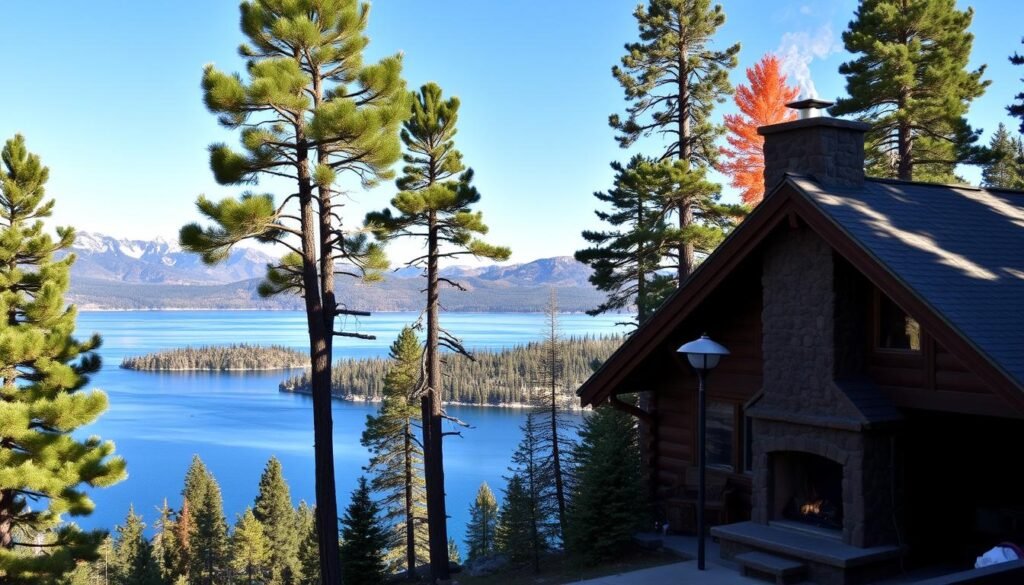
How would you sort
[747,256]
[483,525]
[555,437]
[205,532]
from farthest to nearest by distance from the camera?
[205,532]
[483,525]
[555,437]
[747,256]

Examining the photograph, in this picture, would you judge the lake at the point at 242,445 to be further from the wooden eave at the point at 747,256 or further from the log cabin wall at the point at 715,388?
the wooden eave at the point at 747,256

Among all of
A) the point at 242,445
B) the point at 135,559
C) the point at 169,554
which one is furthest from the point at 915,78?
the point at 242,445

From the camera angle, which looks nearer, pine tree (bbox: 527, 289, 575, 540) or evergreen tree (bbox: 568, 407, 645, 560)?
evergreen tree (bbox: 568, 407, 645, 560)

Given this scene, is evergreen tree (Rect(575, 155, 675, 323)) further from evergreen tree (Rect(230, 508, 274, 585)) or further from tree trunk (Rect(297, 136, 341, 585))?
evergreen tree (Rect(230, 508, 274, 585))

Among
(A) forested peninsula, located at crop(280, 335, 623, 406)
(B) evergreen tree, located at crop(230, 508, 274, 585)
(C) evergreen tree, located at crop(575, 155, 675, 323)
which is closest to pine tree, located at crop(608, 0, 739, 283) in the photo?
(C) evergreen tree, located at crop(575, 155, 675, 323)

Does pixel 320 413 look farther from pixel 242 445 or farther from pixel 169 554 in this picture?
pixel 242 445

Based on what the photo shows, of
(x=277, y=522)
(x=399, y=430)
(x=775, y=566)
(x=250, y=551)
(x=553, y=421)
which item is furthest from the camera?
(x=277, y=522)

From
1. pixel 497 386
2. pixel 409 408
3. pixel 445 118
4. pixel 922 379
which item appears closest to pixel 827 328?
pixel 922 379

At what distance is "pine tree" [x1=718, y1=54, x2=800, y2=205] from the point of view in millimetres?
23188

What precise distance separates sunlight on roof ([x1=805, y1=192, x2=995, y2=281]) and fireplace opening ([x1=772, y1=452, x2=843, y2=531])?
2318mm

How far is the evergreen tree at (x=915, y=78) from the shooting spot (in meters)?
19.3

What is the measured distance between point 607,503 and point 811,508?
294cm

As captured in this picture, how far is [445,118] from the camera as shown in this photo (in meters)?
17.8

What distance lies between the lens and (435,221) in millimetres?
17625
